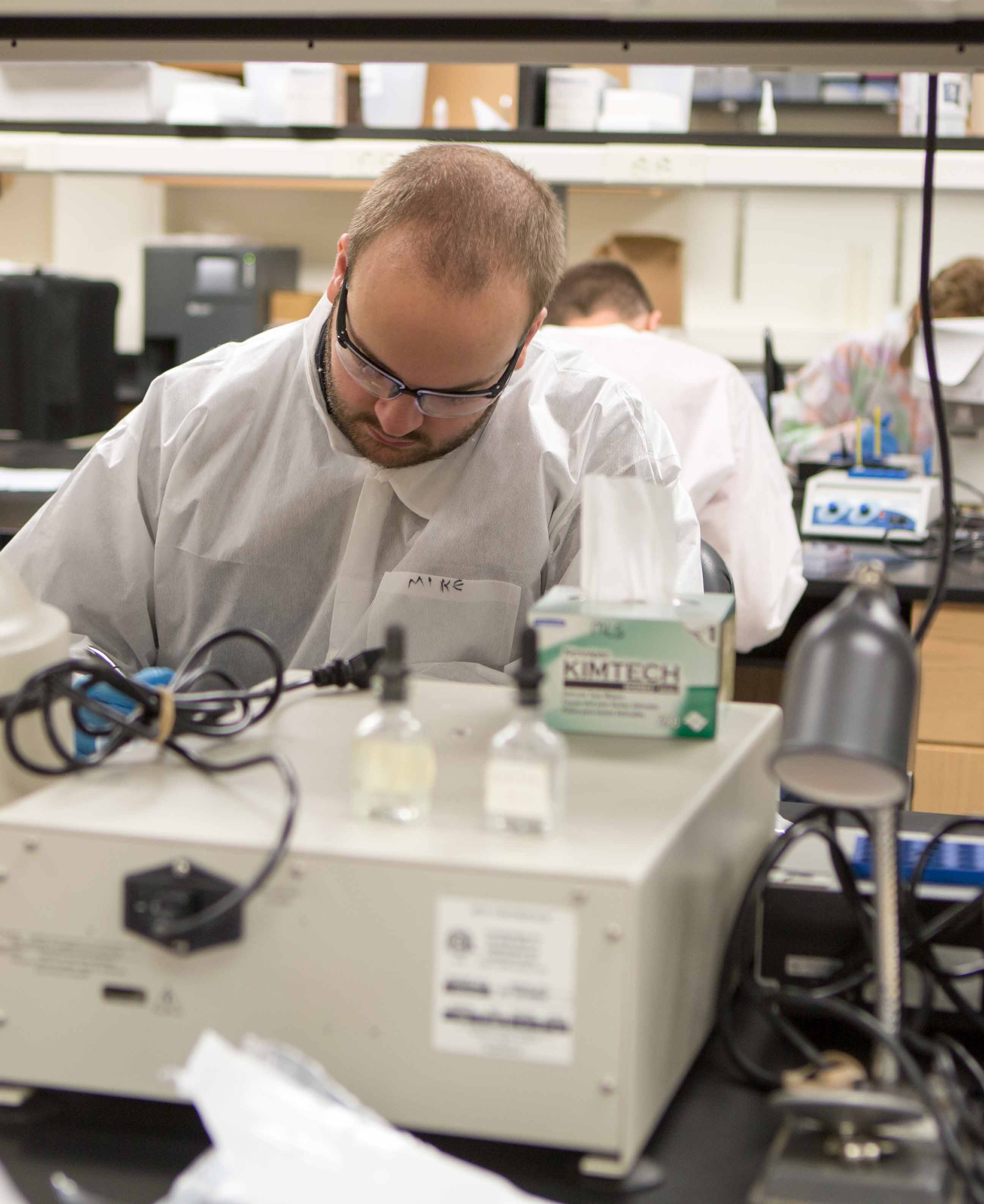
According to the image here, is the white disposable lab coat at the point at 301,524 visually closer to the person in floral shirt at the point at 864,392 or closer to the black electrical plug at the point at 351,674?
the black electrical plug at the point at 351,674

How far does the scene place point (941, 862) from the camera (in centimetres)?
83

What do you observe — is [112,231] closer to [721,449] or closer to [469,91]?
[469,91]

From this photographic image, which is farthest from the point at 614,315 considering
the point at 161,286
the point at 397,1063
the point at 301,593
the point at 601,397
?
the point at 397,1063

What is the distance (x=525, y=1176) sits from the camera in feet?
2.16

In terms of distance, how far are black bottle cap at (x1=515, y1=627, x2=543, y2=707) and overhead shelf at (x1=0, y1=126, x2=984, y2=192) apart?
221 cm

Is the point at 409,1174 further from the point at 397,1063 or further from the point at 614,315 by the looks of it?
the point at 614,315

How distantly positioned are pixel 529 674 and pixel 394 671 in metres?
0.07

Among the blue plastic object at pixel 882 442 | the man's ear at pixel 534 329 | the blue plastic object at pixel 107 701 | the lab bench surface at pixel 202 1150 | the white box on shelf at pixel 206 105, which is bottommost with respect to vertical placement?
the lab bench surface at pixel 202 1150

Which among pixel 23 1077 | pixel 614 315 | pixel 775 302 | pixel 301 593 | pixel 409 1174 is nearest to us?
pixel 409 1174

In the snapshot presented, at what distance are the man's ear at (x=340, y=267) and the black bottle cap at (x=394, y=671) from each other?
28.3 inches

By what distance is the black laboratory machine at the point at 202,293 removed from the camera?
15.9 ft

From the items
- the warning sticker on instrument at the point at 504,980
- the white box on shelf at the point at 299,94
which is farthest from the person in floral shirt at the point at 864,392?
the warning sticker on instrument at the point at 504,980

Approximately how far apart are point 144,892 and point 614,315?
8.58ft

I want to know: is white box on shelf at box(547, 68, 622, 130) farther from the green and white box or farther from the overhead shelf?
the green and white box
